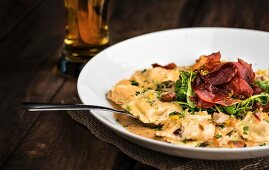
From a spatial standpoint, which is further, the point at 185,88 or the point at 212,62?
the point at 212,62

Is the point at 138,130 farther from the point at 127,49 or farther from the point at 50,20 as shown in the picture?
the point at 50,20

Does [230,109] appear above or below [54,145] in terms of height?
above

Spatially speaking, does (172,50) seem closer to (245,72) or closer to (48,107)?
(245,72)

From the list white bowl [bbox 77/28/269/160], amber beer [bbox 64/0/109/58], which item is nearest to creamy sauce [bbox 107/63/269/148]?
white bowl [bbox 77/28/269/160]

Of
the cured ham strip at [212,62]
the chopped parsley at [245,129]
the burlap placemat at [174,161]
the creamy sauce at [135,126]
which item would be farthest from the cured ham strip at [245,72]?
the creamy sauce at [135,126]

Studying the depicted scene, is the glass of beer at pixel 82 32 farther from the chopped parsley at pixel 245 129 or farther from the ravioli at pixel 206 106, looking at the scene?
the chopped parsley at pixel 245 129

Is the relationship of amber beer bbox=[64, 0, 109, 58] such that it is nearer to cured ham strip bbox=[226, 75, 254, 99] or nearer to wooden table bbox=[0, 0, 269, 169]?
wooden table bbox=[0, 0, 269, 169]

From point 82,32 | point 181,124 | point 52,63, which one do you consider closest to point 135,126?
point 181,124
